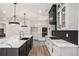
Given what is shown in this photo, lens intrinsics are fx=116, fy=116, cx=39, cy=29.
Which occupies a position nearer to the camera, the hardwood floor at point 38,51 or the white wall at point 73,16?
the white wall at point 73,16

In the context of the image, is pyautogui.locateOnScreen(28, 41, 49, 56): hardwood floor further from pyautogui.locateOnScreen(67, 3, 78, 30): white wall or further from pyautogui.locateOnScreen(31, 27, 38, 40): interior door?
pyautogui.locateOnScreen(67, 3, 78, 30): white wall

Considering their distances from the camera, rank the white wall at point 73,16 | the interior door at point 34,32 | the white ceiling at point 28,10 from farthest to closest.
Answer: the interior door at point 34,32, the white ceiling at point 28,10, the white wall at point 73,16

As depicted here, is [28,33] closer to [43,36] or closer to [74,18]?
[43,36]

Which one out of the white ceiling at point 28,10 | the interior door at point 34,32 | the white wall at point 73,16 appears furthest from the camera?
the interior door at point 34,32

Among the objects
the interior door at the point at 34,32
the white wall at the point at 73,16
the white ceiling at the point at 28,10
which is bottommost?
the interior door at the point at 34,32

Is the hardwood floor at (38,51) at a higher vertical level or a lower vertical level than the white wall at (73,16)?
lower

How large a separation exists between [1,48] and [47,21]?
4284mm

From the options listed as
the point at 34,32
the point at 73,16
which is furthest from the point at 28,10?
the point at 73,16

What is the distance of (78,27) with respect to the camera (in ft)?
9.41

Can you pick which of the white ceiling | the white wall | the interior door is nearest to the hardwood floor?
the interior door

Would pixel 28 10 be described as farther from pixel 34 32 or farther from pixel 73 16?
pixel 73 16

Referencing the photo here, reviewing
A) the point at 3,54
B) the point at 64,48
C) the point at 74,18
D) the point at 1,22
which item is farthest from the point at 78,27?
the point at 1,22

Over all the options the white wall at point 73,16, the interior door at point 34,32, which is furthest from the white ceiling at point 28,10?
the white wall at point 73,16

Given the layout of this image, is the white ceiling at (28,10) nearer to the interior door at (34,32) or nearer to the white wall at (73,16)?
the interior door at (34,32)
